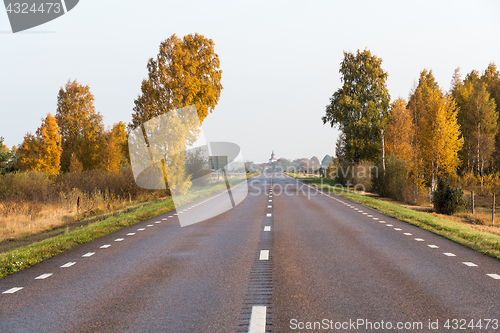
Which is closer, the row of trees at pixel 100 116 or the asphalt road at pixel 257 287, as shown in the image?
the asphalt road at pixel 257 287

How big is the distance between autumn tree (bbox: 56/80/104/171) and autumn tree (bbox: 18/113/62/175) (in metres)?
10.7

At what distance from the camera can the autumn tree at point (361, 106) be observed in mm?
51250

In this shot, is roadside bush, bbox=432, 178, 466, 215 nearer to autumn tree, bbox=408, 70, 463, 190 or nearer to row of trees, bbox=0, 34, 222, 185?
autumn tree, bbox=408, 70, 463, 190

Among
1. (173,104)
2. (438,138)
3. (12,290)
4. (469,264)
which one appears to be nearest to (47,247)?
(12,290)

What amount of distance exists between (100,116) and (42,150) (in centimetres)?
1455

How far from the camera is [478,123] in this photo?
53.8 metres

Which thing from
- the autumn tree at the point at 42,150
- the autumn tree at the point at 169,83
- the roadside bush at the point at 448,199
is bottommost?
the roadside bush at the point at 448,199

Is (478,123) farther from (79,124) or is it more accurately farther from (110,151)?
(79,124)

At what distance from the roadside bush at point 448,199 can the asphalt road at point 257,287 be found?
17.7m

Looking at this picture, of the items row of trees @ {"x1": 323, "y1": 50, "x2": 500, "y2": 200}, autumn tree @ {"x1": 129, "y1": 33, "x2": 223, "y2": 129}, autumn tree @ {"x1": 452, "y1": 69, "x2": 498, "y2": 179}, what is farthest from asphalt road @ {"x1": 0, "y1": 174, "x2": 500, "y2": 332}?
autumn tree @ {"x1": 452, "y1": 69, "x2": 498, "y2": 179}

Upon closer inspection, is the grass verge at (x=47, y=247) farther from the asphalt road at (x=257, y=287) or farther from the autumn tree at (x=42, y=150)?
the autumn tree at (x=42, y=150)

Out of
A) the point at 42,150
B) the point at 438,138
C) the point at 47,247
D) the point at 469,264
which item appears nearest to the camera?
the point at 469,264

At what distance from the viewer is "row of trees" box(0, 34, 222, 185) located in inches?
1284

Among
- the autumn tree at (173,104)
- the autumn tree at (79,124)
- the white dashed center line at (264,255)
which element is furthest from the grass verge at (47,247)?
the autumn tree at (79,124)
